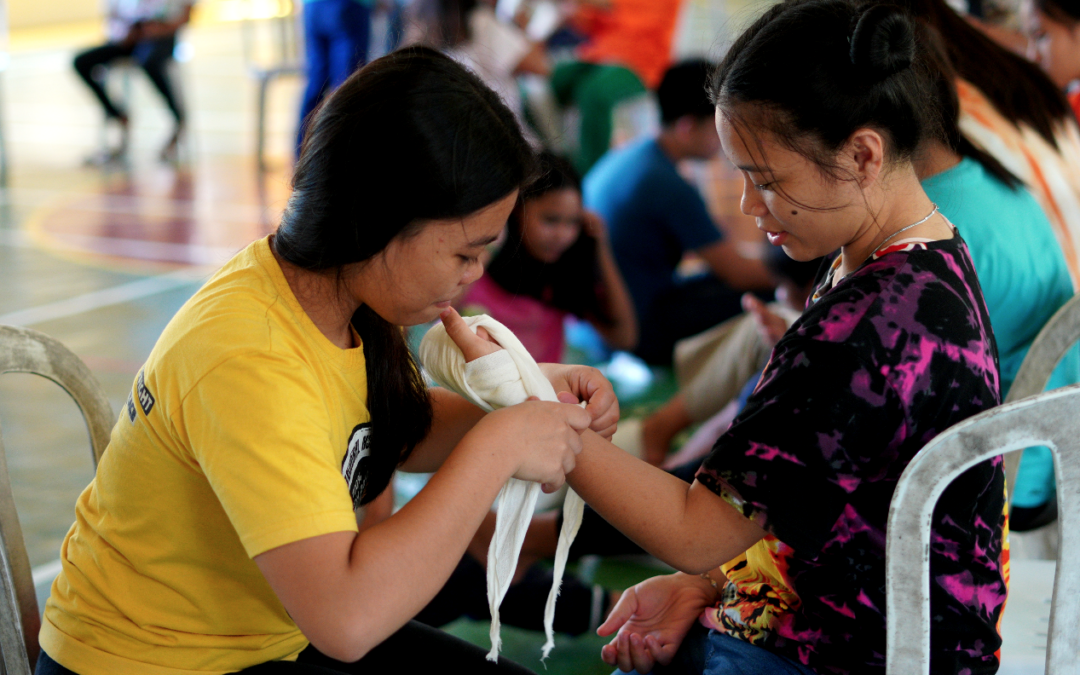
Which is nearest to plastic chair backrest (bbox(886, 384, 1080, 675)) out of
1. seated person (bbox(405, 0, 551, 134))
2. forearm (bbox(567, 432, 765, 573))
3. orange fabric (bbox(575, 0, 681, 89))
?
forearm (bbox(567, 432, 765, 573))

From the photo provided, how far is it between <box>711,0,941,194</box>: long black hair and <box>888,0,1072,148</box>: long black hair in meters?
0.63

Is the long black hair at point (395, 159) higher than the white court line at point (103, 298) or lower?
higher

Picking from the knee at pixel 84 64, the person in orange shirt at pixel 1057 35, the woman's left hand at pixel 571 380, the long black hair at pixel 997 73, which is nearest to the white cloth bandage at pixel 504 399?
the woman's left hand at pixel 571 380

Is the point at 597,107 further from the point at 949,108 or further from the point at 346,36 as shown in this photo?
the point at 949,108

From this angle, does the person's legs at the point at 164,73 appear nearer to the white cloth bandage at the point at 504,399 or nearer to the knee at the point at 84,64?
the knee at the point at 84,64

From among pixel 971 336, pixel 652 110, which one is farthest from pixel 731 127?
pixel 652 110

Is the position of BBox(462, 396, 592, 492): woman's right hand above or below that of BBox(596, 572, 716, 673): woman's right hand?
above

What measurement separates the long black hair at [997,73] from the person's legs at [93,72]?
7.07 meters

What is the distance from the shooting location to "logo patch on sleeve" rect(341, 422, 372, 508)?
1.04 m

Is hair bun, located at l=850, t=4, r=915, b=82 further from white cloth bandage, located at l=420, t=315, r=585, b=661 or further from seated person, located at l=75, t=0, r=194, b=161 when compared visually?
seated person, located at l=75, t=0, r=194, b=161

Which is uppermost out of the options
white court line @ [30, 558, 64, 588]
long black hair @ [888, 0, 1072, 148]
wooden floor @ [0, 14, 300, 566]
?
long black hair @ [888, 0, 1072, 148]

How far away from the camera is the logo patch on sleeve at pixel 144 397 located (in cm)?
93

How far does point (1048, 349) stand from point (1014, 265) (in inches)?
5.5

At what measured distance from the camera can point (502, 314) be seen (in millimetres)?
2629
